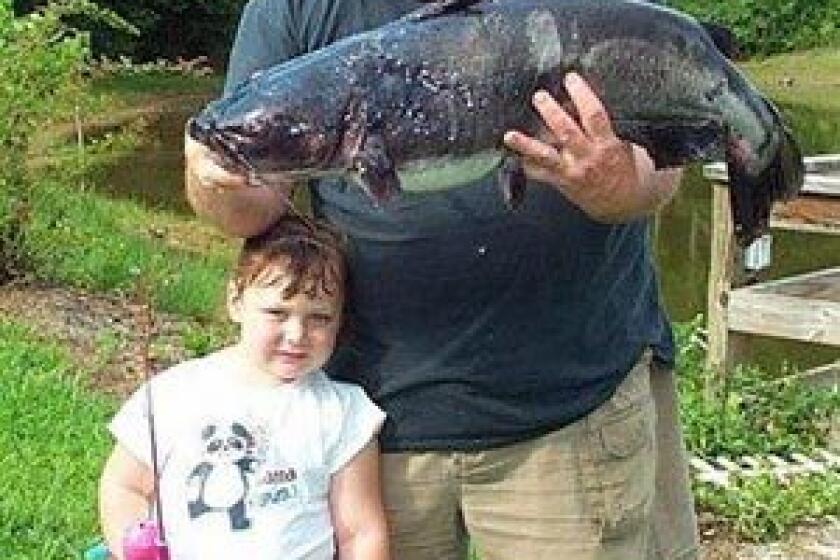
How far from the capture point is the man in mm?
2869

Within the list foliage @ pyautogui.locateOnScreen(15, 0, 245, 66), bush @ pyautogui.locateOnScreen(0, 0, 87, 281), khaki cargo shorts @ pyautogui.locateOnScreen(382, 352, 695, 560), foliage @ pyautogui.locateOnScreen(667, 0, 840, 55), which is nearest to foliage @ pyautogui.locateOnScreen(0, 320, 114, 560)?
bush @ pyautogui.locateOnScreen(0, 0, 87, 281)

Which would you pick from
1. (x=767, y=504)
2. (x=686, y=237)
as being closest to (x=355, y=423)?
(x=767, y=504)

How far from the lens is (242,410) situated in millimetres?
3082

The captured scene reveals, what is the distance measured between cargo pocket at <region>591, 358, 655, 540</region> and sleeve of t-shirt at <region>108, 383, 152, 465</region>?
2.57ft

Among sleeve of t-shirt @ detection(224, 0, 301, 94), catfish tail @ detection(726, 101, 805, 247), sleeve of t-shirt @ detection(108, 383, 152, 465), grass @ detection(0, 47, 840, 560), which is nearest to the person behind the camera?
catfish tail @ detection(726, 101, 805, 247)

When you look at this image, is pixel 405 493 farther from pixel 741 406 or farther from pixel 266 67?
pixel 741 406

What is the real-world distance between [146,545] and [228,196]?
25.5 inches

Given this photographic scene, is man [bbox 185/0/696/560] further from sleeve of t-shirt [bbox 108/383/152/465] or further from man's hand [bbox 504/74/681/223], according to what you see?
sleeve of t-shirt [bbox 108/383/152/465]

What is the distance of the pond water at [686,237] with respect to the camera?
11688 millimetres

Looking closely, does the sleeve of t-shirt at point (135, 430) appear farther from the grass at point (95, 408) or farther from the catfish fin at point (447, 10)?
the grass at point (95, 408)

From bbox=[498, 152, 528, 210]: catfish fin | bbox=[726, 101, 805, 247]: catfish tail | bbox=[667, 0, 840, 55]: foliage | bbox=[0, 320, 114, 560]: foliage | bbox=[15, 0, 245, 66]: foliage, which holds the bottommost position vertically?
bbox=[667, 0, 840, 55]: foliage

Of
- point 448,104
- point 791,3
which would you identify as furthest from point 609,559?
point 791,3

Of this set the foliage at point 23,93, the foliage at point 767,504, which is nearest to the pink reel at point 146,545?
the foliage at point 767,504

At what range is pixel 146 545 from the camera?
9.86 feet
